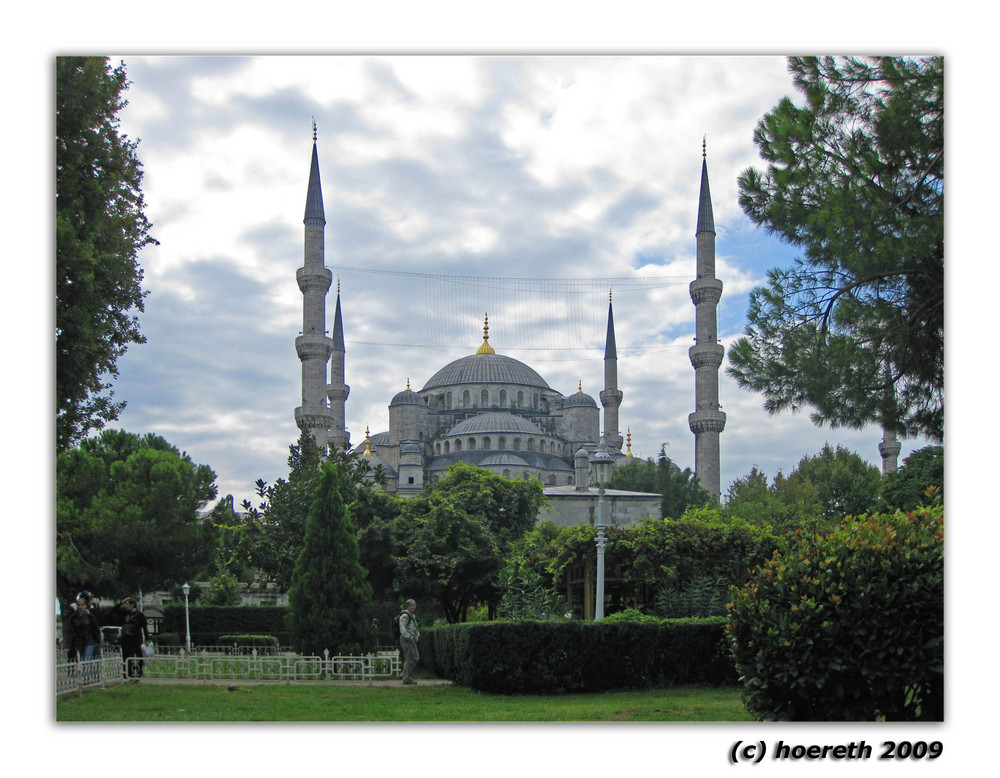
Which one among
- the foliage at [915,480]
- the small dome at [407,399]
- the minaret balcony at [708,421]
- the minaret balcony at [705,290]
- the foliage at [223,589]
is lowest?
the foliage at [223,589]

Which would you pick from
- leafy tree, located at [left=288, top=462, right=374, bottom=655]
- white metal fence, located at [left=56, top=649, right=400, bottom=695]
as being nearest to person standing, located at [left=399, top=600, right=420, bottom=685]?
white metal fence, located at [left=56, top=649, right=400, bottom=695]

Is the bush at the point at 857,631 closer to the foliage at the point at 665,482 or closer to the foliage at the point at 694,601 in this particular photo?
the foliage at the point at 694,601

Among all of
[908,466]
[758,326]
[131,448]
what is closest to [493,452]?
[131,448]

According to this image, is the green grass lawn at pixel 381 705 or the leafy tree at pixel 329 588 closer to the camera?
the green grass lawn at pixel 381 705

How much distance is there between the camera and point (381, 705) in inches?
321

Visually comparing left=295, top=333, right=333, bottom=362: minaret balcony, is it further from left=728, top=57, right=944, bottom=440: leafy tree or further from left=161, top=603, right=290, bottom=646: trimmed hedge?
left=728, top=57, right=944, bottom=440: leafy tree

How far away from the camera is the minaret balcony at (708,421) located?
38781 mm

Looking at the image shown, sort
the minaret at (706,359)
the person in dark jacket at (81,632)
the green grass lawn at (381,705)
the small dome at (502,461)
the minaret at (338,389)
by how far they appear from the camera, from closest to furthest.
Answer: the green grass lawn at (381,705) < the person in dark jacket at (81,632) < the minaret at (706,359) < the minaret at (338,389) < the small dome at (502,461)

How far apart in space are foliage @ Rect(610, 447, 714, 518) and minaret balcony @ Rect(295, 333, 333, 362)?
1398 cm

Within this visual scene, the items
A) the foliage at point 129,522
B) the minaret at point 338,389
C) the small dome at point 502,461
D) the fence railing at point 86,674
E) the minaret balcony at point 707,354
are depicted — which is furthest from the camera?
the small dome at point 502,461

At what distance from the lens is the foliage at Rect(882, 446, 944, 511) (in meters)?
15.8

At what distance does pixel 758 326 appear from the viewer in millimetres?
8812

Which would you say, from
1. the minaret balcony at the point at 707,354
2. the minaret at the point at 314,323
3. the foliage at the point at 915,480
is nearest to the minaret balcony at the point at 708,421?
the minaret balcony at the point at 707,354

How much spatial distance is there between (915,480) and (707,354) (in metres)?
21.9
